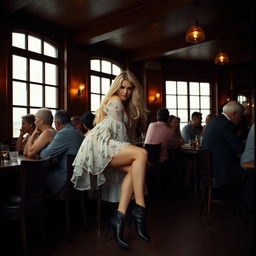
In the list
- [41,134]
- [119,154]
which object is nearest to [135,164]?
[119,154]

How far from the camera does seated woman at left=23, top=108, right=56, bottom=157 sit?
2.97 m

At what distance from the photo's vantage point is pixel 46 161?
2404 millimetres

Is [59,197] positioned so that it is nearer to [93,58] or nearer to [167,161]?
[167,161]

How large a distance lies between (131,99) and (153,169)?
204 cm

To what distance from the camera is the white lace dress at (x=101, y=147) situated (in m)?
2.51

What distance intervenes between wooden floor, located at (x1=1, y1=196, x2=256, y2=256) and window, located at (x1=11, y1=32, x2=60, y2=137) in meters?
3.39

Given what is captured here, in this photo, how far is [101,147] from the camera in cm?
251

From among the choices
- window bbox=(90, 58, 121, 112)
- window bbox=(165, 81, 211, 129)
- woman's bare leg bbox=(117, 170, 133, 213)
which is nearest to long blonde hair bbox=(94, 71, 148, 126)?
woman's bare leg bbox=(117, 170, 133, 213)

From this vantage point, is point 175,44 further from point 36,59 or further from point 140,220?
point 140,220

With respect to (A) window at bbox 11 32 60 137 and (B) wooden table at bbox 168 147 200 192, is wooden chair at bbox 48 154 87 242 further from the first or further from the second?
(A) window at bbox 11 32 60 137

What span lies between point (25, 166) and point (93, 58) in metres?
6.29

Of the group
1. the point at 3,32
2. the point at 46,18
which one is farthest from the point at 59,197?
the point at 46,18

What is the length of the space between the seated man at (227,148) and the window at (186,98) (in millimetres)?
6936

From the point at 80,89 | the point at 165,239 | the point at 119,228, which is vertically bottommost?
the point at 165,239
